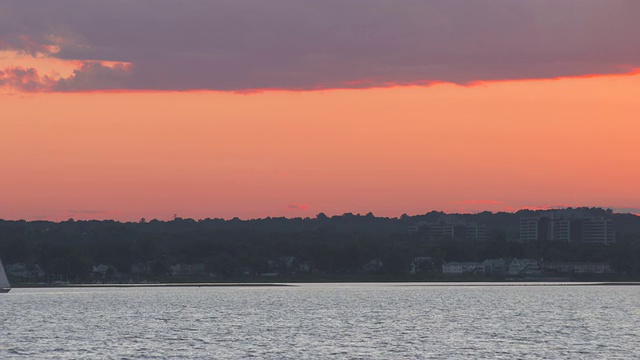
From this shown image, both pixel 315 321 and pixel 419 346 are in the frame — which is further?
pixel 315 321

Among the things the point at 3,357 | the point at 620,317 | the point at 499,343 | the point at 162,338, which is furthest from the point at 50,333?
the point at 620,317

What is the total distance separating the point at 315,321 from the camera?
181m

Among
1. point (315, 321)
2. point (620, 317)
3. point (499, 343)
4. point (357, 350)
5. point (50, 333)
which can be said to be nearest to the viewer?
point (357, 350)

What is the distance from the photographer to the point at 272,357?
389 ft

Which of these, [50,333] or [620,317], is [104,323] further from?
[620,317]

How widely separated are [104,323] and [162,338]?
39.6 m

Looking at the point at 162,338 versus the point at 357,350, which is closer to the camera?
the point at 357,350

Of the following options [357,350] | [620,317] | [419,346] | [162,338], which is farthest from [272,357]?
[620,317]

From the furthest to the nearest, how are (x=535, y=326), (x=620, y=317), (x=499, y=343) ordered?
(x=620, y=317) < (x=535, y=326) < (x=499, y=343)

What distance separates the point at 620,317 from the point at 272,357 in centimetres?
9173

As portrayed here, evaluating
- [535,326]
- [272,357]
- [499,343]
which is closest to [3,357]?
[272,357]

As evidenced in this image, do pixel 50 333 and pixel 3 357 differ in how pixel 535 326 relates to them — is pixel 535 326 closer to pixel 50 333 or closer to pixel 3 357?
pixel 50 333

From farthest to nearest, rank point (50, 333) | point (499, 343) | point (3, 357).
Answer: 1. point (50, 333)
2. point (499, 343)
3. point (3, 357)

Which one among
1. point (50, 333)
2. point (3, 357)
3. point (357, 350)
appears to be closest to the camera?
point (3, 357)
